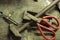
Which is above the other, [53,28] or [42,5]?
[42,5]

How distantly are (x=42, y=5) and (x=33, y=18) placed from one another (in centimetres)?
24

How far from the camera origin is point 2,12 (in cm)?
164

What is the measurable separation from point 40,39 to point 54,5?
36 cm

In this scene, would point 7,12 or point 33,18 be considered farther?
point 7,12

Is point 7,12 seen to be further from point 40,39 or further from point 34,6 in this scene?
point 40,39

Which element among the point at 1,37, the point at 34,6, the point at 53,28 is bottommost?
the point at 1,37

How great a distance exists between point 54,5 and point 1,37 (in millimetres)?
564

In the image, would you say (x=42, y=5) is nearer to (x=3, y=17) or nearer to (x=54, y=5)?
(x=54, y=5)

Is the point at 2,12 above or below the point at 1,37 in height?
above

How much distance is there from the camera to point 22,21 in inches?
63.0

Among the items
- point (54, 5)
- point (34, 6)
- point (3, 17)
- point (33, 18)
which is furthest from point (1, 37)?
point (54, 5)

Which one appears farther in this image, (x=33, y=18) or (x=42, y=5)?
(x=42, y=5)

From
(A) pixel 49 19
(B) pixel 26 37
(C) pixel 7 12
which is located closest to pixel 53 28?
(A) pixel 49 19

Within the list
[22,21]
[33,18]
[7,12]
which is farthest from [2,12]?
[33,18]
